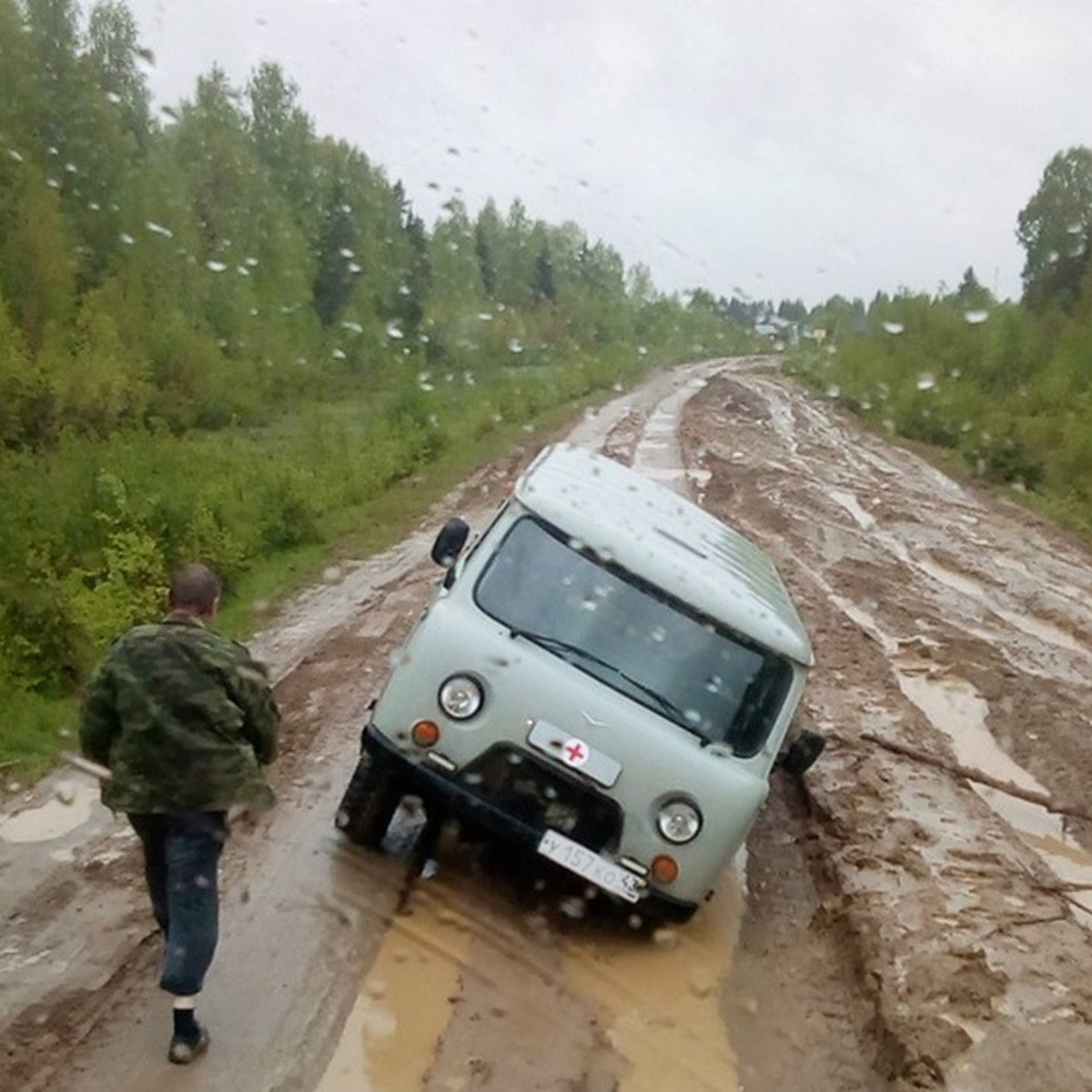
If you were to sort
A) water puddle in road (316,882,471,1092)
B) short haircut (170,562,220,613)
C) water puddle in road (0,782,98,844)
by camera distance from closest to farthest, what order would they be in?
1. short haircut (170,562,220,613)
2. water puddle in road (316,882,471,1092)
3. water puddle in road (0,782,98,844)

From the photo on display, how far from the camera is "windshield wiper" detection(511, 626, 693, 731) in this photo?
6113 mm

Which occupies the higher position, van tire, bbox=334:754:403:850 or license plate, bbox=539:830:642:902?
license plate, bbox=539:830:642:902

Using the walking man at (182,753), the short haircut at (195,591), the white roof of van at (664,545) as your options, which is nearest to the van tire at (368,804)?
the white roof of van at (664,545)

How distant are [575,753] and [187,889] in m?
1.85

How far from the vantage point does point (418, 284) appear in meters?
53.6

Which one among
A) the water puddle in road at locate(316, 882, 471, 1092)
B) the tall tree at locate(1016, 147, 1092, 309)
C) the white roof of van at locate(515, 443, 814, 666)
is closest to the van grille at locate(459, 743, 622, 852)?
the water puddle in road at locate(316, 882, 471, 1092)

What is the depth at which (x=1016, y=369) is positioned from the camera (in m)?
40.4

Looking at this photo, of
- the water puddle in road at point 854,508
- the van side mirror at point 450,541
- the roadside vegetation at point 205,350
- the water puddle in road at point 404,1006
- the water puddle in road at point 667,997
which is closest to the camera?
the water puddle in road at point 404,1006

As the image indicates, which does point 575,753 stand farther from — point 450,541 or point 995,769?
point 995,769

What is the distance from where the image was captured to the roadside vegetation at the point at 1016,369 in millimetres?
29875

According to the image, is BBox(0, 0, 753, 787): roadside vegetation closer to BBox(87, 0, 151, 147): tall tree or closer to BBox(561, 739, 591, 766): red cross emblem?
BBox(87, 0, 151, 147): tall tree

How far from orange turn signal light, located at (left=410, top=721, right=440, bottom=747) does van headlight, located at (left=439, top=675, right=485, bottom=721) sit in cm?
9

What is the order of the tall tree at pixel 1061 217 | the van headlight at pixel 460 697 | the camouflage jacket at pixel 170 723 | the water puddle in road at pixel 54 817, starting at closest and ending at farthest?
the camouflage jacket at pixel 170 723 < the van headlight at pixel 460 697 < the water puddle in road at pixel 54 817 < the tall tree at pixel 1061 217

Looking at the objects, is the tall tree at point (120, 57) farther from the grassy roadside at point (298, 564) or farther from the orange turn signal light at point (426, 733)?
the orange turn signal light at point (426, 733)
